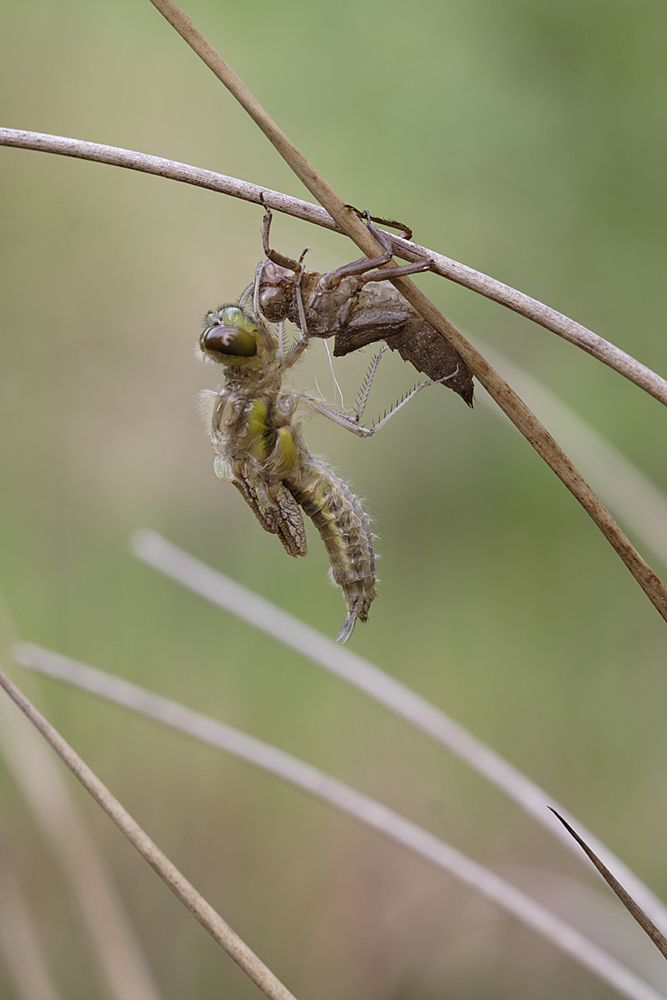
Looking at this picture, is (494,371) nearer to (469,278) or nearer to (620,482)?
(469,278)

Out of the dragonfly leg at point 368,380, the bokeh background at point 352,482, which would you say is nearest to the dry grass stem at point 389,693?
the dragonfly leg at point 368,380

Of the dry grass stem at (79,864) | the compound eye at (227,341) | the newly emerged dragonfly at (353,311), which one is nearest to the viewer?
the newly emerged dragonfly at (353,311)

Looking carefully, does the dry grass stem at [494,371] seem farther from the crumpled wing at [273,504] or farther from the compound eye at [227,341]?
the crumpled wing at [273,504]

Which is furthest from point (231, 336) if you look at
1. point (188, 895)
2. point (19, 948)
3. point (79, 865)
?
point (19, 948)

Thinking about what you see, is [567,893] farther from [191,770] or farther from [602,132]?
[602,132]

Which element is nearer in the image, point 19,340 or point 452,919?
point 452,919

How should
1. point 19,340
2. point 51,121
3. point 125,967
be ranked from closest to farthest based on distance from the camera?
point 125,967 → point 19,340 → point 51,121

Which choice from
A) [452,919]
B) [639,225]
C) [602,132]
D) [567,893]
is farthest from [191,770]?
[602,132]
